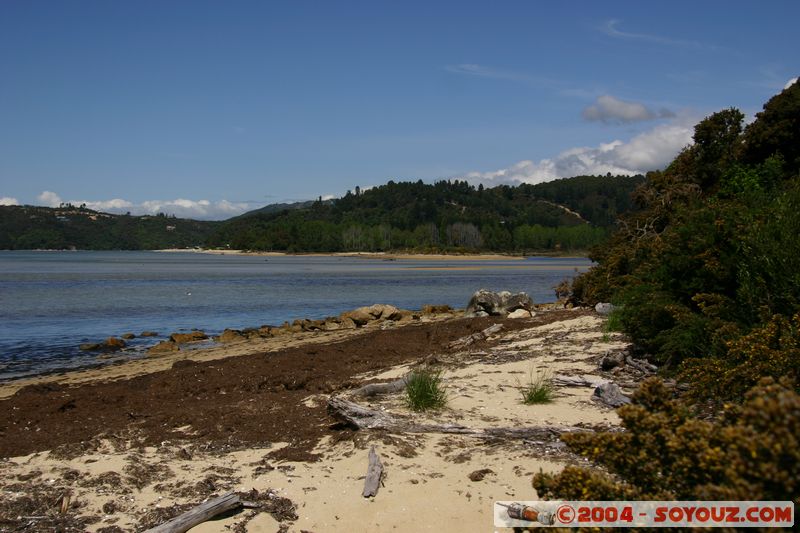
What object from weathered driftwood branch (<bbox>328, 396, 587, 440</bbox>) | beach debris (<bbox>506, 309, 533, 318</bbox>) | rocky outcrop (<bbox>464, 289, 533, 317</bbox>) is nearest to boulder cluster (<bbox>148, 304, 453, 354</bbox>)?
rocky outcrop (<bbox>464, 289, 533, 317</bbox>)

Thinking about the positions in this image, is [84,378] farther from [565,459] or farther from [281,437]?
[565,459]

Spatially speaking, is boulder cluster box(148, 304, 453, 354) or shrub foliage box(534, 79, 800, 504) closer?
shrub foliage box(534, 79, 800, 504)

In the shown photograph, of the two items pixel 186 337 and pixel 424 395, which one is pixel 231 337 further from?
pixel 424 395

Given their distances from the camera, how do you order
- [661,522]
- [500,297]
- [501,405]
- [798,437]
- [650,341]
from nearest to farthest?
[798,437]
[661,522]
[501,405]
[650,341]
[500,297]

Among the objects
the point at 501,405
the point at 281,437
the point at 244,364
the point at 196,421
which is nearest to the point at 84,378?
the point at 244,364

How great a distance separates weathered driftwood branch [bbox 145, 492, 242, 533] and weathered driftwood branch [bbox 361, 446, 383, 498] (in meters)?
1.27

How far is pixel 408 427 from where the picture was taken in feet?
26.6

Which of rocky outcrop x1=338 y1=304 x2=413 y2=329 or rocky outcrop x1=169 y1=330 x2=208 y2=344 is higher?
rocky outcrop x1=338 y1=304 x2=413 y2=329

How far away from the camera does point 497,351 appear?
570 inches

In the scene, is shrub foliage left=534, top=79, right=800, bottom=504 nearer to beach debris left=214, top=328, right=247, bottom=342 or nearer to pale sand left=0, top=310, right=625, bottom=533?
pale sand left=0, top=310, right=625, bottom=533

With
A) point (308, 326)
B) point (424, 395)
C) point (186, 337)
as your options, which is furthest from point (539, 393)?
point (308, 326)

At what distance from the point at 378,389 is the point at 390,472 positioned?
3247 mm

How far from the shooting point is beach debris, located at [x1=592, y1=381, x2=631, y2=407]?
8773 mm

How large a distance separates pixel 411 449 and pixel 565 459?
174 cm
